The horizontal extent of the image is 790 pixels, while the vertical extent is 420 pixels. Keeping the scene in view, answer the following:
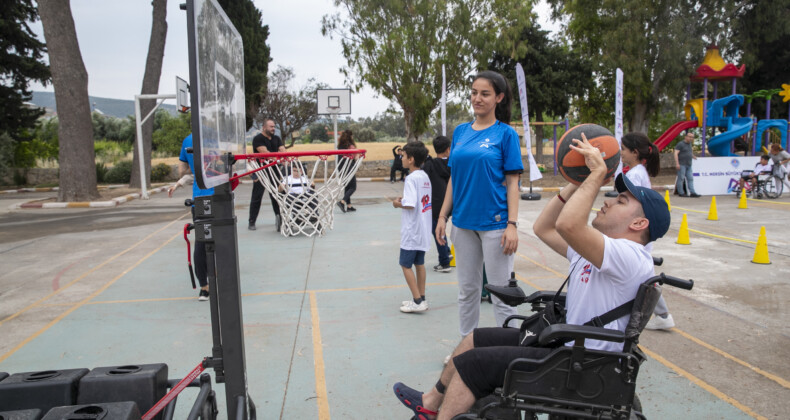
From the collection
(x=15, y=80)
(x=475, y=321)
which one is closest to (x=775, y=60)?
(x=475, y=321)

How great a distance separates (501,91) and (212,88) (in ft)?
6.02

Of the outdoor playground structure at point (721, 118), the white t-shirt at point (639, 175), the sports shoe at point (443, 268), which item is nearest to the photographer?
the white t-shirt at point (639, 175)

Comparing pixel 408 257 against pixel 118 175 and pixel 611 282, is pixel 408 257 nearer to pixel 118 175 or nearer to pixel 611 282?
pixel 611 282

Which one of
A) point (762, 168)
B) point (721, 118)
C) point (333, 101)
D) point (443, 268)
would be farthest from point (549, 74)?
point (443, 268)

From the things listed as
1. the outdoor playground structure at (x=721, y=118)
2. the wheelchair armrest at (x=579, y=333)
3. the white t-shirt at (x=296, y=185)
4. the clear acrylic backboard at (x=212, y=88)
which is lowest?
the wheelchair armrest at (x=579, y=333)

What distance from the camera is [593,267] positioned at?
2320 millimetres

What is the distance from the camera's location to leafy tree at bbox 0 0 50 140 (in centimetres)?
2153

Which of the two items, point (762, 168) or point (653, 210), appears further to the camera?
point (762, 168)

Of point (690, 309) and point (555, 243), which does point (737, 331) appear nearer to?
point (690, 309)

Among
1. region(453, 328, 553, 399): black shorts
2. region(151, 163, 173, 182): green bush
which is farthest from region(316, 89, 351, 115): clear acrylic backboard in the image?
region(453, 328, 553, 399): black shorts

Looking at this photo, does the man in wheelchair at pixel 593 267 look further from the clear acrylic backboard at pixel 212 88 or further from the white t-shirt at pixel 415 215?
the white t-shirt at pixel 415 215

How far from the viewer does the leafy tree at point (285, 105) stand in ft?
101

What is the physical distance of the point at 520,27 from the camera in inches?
973

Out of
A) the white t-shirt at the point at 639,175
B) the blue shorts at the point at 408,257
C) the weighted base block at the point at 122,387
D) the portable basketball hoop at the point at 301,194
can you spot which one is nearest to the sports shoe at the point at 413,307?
the blue shorts at the point at 408,257
